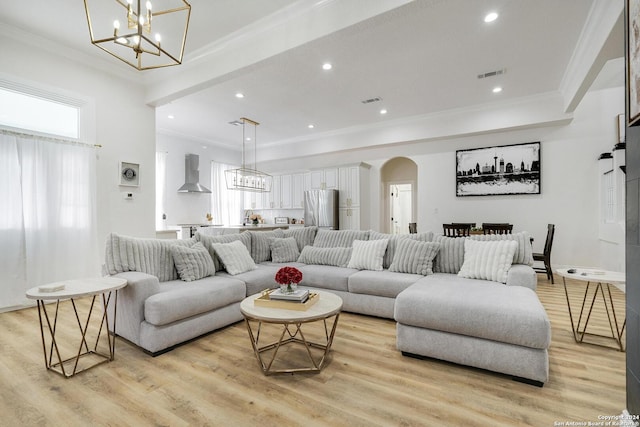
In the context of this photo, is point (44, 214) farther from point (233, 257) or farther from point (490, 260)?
point (490, 260)

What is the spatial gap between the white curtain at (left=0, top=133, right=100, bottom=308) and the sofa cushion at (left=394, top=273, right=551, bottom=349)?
13.3ft

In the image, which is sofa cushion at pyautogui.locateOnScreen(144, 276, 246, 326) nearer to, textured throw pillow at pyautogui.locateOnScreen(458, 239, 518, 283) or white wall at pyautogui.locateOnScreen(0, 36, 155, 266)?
white wall at pyautogui.locateOnScreen(0, 36, 155, 266)

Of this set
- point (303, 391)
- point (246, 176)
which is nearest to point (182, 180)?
point (246, 176)

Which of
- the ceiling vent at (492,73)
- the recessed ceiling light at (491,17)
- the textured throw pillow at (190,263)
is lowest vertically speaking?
the textured throw pillow at (190,263)

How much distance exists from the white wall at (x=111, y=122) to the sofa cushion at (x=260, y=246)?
5.94 feet

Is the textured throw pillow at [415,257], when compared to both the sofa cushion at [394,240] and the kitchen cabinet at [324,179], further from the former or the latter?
the kitchen cabinet at [324,179]

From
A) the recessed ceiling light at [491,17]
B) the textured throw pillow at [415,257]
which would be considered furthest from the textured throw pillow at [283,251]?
the recessed ceiling light at [491,17]

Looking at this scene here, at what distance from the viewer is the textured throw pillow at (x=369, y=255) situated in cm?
→ 360

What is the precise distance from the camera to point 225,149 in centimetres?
880

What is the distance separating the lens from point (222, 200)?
8578mm

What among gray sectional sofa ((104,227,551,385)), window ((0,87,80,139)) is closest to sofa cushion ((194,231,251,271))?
gray sectional sofa ((104,227,551,385))

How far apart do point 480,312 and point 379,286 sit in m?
1.18

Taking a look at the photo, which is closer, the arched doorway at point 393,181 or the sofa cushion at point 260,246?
the sofa cushion at point 260,246

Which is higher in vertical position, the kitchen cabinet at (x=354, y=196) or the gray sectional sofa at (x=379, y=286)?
the kitchen cabinet at (x=354, y=196)
